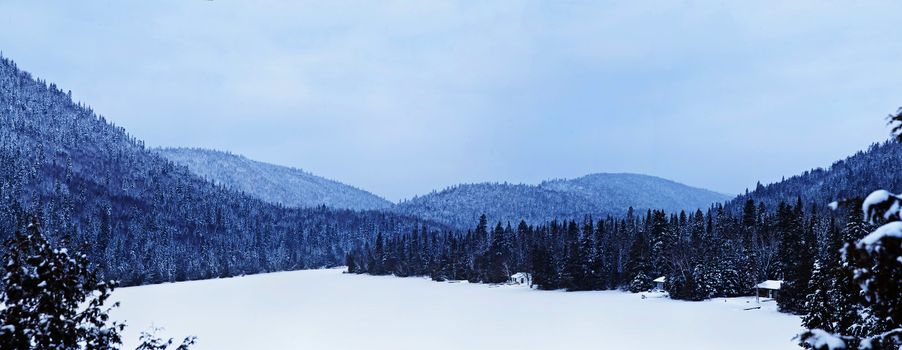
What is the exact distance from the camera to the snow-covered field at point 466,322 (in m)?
49.4

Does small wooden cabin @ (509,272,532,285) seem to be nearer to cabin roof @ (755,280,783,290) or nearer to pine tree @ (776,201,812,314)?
cabin roof @ (755,280,783,290)

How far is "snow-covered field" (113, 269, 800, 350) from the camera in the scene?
4938 centimetres

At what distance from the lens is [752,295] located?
84500 mm

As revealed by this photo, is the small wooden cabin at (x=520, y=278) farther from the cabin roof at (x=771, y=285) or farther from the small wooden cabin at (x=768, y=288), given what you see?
the cabin roof at (x=771, y=285)

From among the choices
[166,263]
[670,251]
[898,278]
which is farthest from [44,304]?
[166,263]

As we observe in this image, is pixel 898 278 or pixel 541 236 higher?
pixel 541 236

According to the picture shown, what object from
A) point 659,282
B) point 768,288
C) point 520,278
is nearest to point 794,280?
point 768,288

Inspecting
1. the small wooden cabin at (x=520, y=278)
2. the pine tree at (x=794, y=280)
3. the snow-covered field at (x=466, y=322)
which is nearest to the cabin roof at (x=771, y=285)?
the snow-covered field at (x=466, y=322)

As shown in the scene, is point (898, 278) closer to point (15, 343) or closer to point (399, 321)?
point (15, 343)

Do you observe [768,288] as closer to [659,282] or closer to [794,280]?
[794,280]

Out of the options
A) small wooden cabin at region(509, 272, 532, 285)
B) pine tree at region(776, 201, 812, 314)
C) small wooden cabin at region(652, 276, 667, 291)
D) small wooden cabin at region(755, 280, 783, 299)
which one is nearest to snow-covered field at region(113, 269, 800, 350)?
small wooden cabin at region(755, 280, 783, 299)

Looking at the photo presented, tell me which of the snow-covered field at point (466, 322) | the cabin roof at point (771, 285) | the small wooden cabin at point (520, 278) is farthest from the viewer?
the small wooden cabin at point (520, 278)

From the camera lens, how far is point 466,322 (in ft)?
206

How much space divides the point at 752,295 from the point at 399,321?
168ft
